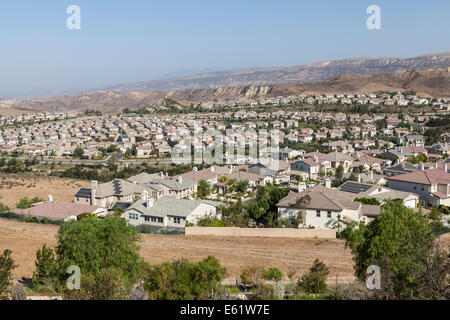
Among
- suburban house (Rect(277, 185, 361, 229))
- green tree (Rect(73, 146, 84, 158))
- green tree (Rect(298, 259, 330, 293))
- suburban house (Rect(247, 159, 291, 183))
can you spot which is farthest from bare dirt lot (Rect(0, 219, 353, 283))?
green tree (Rect(73, 146, 84, 158))

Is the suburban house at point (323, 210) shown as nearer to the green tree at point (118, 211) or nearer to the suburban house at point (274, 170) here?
the green tree at point (118, 211)

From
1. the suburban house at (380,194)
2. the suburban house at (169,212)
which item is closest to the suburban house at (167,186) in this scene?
the suburban house at (169,212)

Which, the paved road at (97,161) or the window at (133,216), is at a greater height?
the window at (133,216)

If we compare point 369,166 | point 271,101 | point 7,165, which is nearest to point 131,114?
point 271,101

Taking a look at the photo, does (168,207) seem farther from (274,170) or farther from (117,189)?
(274,170)
